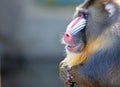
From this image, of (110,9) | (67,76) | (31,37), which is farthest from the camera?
(31,37)

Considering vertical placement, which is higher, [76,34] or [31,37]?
[31,37]

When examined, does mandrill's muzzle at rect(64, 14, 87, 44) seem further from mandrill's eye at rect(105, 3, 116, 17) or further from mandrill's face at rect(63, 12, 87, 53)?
mandrill's eye at rect(105, 3, 116, 17)

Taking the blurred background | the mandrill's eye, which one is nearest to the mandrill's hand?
the mandrill's eye

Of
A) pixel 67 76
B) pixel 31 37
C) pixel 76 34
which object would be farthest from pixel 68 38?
pixel 31 37

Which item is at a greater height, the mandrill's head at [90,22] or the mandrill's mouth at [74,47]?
the mandrill's head at [90,22]

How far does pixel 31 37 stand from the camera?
19.0ft

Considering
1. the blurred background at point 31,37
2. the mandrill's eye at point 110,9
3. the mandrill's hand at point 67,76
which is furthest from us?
the blurred background at point 31,37

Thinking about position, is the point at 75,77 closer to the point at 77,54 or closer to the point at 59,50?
the point at 77,54

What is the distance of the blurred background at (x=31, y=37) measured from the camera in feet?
18.4

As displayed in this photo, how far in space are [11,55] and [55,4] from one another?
0.64 m

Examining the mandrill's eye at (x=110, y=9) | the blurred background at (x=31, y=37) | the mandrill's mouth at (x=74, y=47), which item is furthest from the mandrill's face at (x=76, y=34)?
the blurred background at (x=31, y=37)

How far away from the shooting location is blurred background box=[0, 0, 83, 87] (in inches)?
221

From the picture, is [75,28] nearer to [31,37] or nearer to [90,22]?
[90,22]

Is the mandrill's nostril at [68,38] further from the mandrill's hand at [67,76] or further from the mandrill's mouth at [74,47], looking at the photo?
the mandrill's hand at [67,76]
